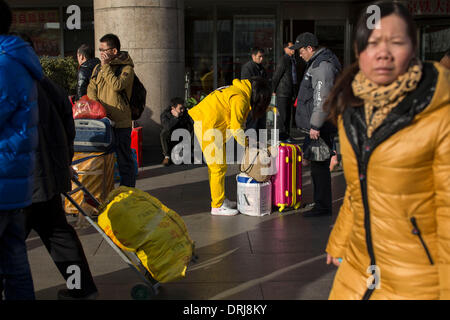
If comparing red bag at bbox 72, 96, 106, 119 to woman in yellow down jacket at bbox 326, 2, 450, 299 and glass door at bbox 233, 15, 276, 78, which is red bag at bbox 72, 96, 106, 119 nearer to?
woman in yellow down jacket at bbox 326, 2, 450, 299

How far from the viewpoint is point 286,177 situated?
22.8 feet

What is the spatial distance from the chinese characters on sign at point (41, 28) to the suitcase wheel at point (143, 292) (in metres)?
13.2

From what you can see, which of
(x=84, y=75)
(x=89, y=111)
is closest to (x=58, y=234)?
(x=89, y=111)

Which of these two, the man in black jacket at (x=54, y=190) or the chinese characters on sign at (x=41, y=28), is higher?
the chinese characters on sign at (x=41, y=28)

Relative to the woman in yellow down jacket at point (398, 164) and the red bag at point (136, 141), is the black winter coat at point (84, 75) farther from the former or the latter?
the woman in yellow down jacket at point (398, 164)


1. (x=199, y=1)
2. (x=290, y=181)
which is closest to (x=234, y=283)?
(x=290, y=181)

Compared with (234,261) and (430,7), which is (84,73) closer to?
(234,261)

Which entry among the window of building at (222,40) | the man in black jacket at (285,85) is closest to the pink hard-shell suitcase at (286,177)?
the man in black jacket at (285,85)

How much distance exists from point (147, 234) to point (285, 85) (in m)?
9.07

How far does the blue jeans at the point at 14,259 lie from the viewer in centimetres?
334

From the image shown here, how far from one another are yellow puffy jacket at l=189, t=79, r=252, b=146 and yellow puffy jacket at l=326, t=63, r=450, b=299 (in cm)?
397

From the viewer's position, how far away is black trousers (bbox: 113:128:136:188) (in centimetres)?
689

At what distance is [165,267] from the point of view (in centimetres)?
423
